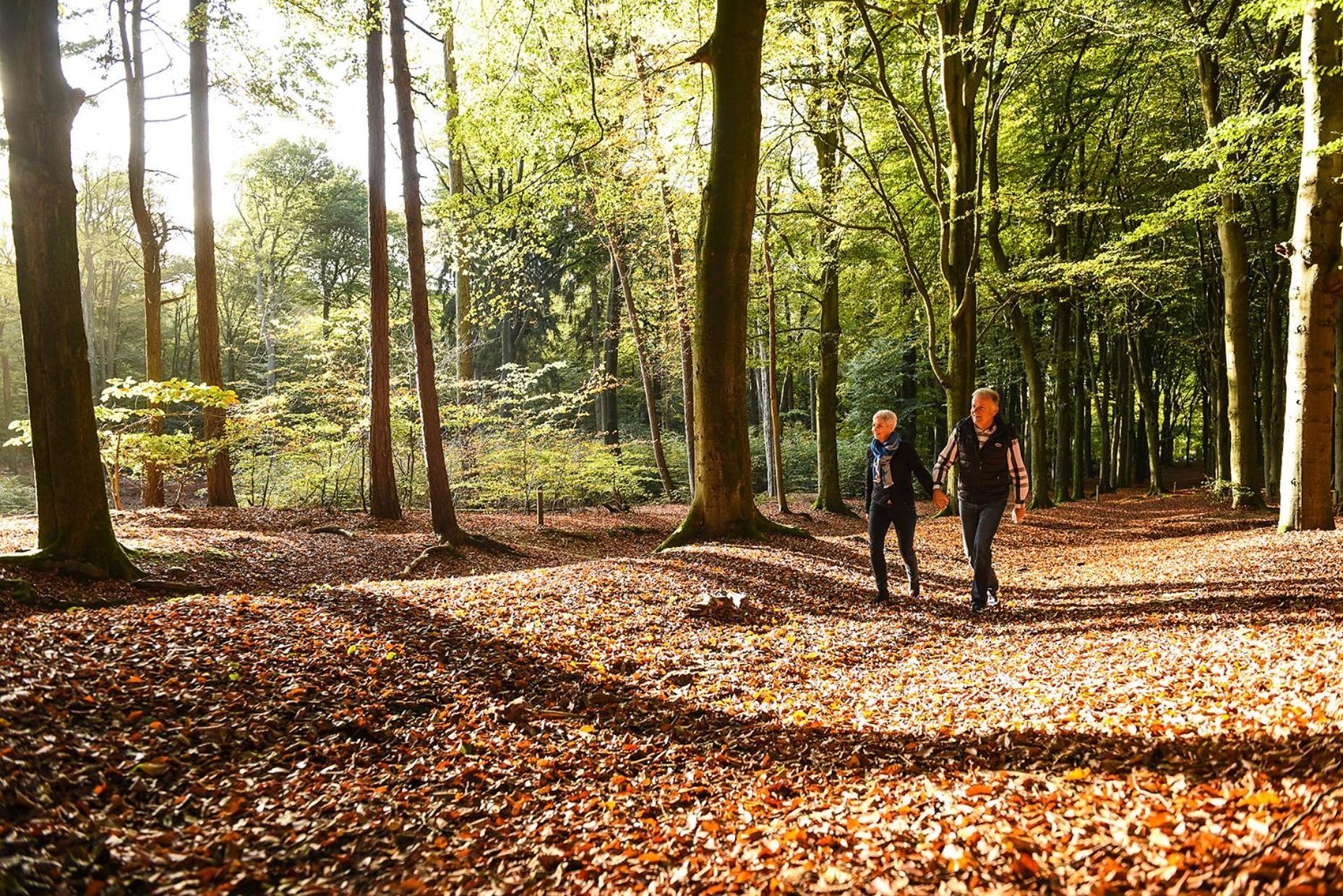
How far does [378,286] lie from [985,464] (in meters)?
10.2

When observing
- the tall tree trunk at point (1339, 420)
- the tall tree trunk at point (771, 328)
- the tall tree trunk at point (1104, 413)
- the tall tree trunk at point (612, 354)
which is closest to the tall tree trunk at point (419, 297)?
the tall tree trunk at point (771, 328)

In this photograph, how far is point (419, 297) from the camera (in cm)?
1061

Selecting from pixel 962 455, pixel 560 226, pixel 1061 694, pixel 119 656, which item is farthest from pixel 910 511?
pixel 560 226

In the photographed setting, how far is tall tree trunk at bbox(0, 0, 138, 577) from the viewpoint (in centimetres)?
623

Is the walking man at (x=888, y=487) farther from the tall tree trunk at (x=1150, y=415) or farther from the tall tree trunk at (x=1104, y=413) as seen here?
the tall tree trunk at (x=1104, y=413)

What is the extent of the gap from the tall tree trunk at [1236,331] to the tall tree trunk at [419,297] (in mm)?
14053

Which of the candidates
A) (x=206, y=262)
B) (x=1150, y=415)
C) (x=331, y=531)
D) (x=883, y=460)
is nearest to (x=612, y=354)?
(x=206, y=262)

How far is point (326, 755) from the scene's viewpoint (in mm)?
3381

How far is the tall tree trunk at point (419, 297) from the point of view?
10.1 metres

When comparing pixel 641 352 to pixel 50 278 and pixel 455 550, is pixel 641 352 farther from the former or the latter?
pixel 50 278

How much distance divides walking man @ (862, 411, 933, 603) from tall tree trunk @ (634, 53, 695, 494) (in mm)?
6569

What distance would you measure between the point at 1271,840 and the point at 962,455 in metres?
4.88

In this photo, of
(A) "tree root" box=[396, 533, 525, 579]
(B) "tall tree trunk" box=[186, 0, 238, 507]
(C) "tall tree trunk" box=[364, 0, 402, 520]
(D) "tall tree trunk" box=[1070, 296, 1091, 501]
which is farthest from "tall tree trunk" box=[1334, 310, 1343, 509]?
(B) "tall tree trunk" box=[186, 0, 238, 507]

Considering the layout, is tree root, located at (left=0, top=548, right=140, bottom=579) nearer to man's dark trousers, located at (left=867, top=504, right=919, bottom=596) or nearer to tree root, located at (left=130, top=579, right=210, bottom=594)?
tree root, located at (left=130, top=579, right=210, bottom=594)
